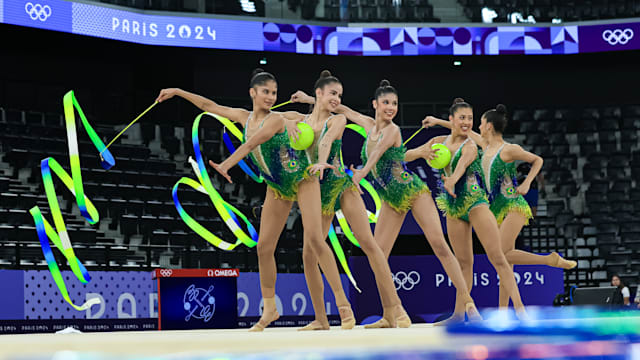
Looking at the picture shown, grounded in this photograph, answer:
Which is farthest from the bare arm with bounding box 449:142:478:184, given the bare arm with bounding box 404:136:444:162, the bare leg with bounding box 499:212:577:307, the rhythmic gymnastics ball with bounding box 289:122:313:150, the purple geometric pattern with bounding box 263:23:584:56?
the purple geometric pattern with bounding box 263:23:584:56

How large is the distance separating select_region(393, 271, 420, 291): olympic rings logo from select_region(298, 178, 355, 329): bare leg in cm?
827

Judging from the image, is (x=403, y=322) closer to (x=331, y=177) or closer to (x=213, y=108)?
(x=331, y=177)

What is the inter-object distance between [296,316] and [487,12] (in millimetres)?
7906

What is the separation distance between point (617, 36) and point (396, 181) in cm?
1283

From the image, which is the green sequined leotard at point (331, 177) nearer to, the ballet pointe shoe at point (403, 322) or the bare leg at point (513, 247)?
the ballet pointe shoe at point (403, 322)

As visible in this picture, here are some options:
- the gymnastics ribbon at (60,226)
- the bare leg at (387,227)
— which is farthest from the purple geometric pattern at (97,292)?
the bare leg at (387,227)

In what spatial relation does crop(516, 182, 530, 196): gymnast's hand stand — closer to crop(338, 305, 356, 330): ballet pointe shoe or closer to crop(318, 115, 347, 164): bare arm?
crop(318, 115, 347, 164): bare arm

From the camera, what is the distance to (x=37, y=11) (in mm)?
14508

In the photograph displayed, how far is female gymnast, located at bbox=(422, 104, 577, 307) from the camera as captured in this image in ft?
24.5

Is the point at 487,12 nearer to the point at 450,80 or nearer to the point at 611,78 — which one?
the point at 450,80

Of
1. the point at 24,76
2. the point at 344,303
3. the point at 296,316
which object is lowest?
the point at 296,316

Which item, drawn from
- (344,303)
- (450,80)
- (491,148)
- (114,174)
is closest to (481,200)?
(491,148)

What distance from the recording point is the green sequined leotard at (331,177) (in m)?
6.18

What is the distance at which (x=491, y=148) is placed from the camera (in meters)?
7.59
